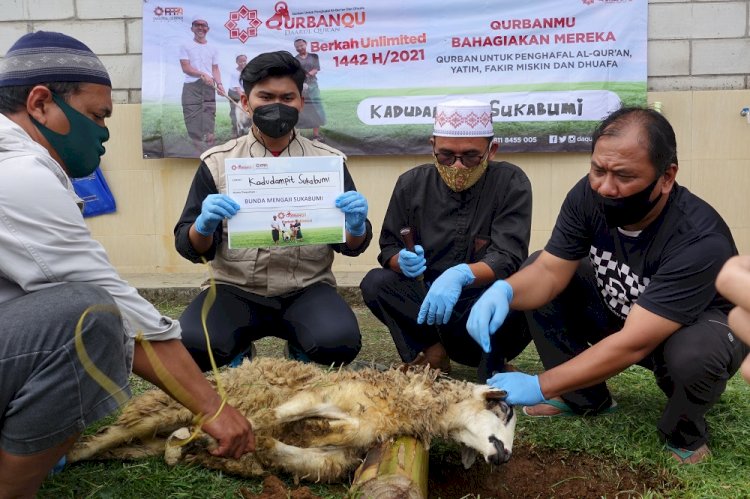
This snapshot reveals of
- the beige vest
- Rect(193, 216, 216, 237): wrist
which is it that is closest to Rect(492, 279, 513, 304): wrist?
the beige vest

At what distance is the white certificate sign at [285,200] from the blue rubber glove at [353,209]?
1.6 inches

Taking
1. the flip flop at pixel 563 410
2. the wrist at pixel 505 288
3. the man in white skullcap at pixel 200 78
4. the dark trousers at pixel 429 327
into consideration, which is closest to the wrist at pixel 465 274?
the wrist at pixel 505 288

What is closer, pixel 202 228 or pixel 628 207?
pixel 628 207

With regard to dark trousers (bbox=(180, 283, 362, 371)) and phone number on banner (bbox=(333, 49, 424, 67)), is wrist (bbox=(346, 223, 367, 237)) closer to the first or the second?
dark trousers (bbox=(180, 283, 362, 371))

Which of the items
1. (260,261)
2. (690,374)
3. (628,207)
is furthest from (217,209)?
(690,374)

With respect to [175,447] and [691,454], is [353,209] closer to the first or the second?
[175,447]

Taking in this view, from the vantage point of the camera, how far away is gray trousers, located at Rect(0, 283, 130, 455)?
2123 mm

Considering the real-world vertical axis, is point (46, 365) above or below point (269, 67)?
below

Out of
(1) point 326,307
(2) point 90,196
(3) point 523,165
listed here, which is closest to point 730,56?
(3) point 523,165

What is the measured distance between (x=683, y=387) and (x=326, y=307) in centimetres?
177

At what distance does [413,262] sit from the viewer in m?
3.77

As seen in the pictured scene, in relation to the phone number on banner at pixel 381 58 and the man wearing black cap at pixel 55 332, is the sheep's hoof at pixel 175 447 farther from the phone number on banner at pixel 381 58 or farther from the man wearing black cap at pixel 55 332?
the phone number on banner at pixel 381 58

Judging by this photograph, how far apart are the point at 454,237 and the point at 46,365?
7.90ft

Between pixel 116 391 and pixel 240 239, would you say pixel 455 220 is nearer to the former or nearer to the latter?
pixel 240 239
